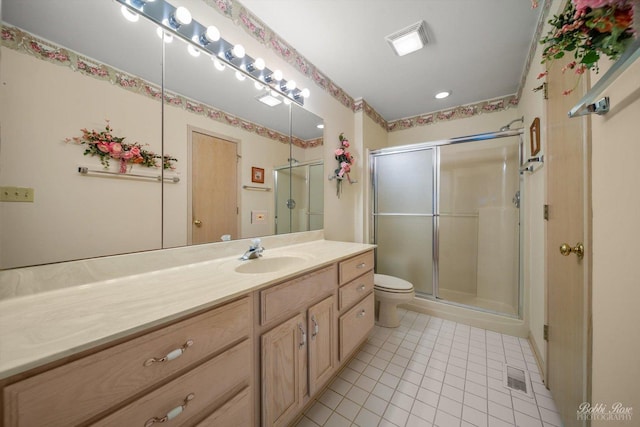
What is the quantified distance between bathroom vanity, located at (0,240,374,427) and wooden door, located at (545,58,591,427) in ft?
3.48

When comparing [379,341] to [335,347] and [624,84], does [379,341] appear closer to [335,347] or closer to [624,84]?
[335,347]

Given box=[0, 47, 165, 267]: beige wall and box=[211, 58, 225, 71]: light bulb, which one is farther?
box=[211, 58, 225, 71]: light bulb

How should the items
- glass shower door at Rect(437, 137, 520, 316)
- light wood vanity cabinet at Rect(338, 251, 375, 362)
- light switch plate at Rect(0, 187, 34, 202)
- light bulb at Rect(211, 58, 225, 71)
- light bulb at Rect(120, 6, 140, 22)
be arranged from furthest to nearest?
glass shower door at Rect(437, 137, 520, 316)
light wood vanity cabinet at Rect(338, 251, 375, 362)
light bulb at Rect(211, 58, 225, 71)
light bulb at Rect(120, 6, 140, 22)
light switch plate at Rect(0, 187, 34, 202)

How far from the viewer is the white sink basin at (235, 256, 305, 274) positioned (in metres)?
1.21

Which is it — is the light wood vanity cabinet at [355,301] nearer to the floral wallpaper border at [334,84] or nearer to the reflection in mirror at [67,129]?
the reflection in mirror at [67,129]

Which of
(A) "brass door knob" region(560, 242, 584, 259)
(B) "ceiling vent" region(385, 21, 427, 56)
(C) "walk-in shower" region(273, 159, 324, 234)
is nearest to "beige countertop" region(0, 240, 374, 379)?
(C) "walk-in shower" region(273, 159, 324, 234)

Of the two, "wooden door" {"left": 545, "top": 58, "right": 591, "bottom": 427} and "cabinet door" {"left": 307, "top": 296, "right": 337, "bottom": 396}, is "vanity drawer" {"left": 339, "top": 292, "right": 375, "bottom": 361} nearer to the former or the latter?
"cabinet door" {"left": 307, "top": 296, "right": 337, "bottom": 396}

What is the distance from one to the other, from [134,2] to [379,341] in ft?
8.42

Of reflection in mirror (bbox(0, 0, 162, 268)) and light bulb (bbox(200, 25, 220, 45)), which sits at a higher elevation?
light bulb (bbox(200, 25, 220, 45))

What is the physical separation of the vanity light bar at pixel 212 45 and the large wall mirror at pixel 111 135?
1.7 inches

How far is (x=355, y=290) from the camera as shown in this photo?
4.92 feet

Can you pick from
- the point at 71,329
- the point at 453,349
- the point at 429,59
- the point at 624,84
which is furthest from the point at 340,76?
the point at 453,349

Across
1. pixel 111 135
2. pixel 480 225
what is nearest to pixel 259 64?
pixel 111 135

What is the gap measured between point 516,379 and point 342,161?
2059 millimetres
